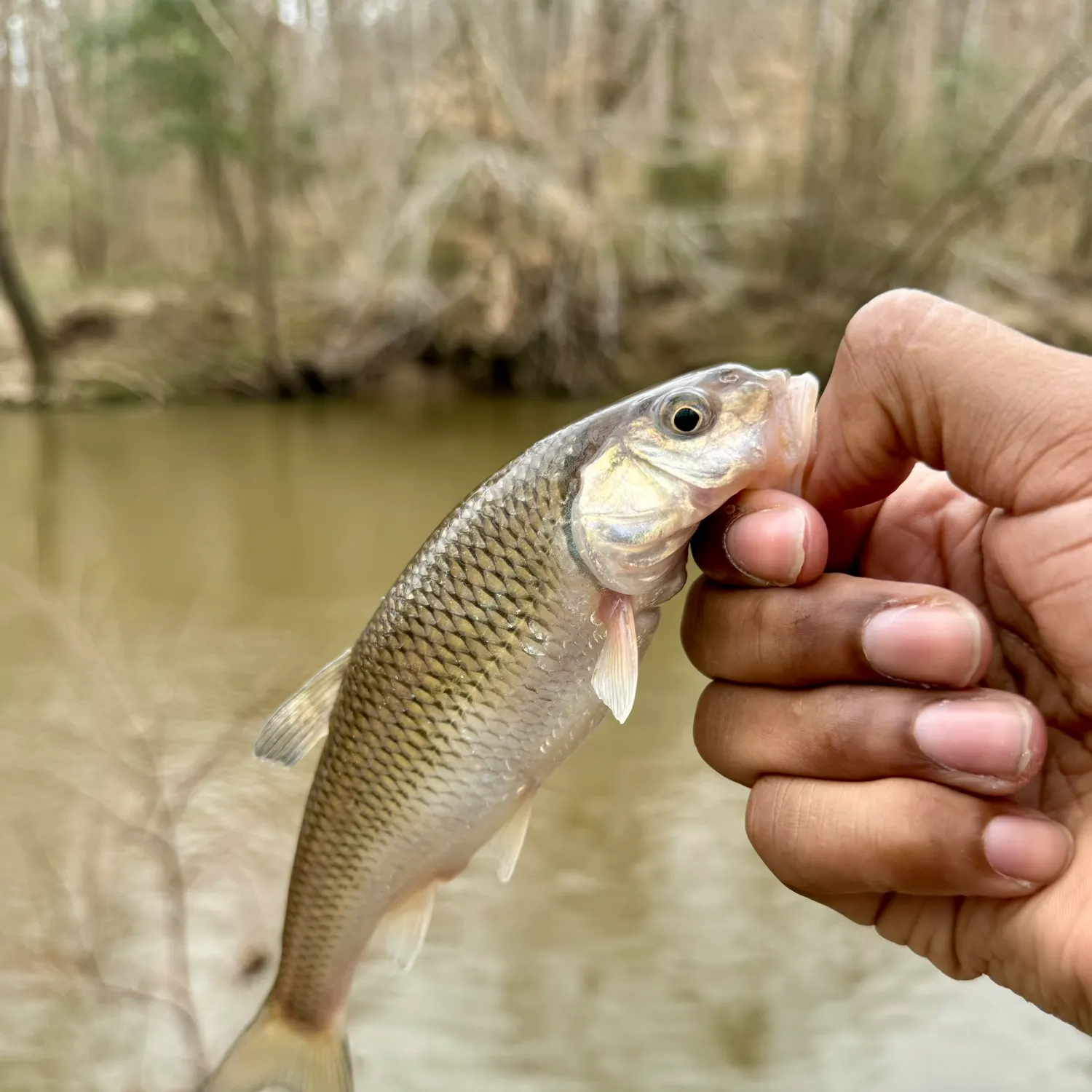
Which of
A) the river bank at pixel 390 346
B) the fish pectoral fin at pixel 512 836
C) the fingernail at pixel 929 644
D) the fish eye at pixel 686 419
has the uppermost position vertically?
the fish eye at pixel 686 419

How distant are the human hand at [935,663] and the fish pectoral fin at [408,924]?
625mm

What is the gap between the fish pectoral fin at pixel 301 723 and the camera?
5.84 ft

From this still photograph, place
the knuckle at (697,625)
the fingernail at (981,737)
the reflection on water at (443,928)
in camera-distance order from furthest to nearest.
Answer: the reflection on water at (443,928)
the knuckle at (697,625)
the fingernail at (981,737)

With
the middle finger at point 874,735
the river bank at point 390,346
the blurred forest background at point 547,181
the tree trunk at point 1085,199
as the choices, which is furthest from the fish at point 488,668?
the tree trunk at point 1085,199

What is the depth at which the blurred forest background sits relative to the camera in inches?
488

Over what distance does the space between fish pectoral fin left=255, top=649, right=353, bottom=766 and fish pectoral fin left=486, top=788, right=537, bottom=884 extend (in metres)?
0.38

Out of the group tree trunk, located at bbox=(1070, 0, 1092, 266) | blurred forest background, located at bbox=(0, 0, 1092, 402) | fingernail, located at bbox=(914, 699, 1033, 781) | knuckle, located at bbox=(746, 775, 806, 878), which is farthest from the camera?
blurred forest background, located at bbox=(0, 0, 1092, 402)

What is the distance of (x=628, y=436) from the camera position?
1.54 meters

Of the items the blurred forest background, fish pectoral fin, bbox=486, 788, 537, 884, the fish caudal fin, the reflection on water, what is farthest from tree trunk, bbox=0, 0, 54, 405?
fish pectoral fin, bbox=486, 788, 537, 884

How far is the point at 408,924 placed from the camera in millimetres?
1873

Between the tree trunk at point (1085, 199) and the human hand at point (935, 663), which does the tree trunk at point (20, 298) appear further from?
the human hand at point (935, 663)

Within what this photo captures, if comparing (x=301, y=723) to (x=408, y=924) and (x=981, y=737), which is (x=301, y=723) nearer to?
(x=408, y=924)

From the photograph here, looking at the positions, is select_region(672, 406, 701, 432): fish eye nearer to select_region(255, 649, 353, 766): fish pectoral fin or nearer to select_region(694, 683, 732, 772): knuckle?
select_region(694, 683, 732, 772): knuckle

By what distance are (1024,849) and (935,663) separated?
300 mm
